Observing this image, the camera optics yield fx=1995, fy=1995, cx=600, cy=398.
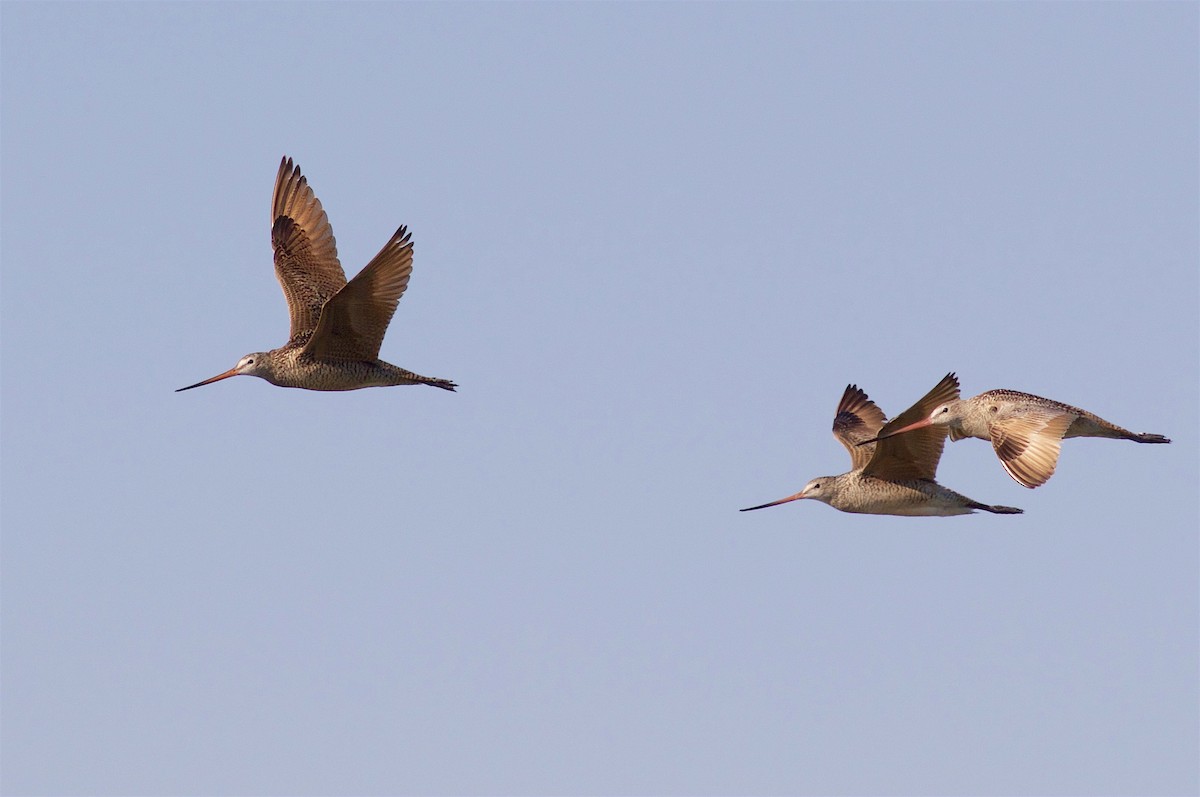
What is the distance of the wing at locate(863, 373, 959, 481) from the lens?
784 inches

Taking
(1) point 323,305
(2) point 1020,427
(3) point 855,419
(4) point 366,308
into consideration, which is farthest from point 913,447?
(1) point 323,305

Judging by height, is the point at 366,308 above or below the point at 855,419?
below

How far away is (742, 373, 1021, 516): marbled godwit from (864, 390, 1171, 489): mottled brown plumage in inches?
6.2

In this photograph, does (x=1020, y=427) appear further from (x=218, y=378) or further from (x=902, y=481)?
(x=218, y=378)

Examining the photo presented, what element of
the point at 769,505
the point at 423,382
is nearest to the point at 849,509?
the point at 769,505

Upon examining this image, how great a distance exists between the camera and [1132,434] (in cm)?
2114

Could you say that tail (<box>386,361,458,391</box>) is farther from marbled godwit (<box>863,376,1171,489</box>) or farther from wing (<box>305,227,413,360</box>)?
marbled godwit (<box>863,376,1171,489</box>)

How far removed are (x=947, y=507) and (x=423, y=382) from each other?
554 centimetres

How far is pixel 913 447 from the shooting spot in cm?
2041

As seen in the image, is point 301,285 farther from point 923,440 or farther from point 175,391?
point 923,440

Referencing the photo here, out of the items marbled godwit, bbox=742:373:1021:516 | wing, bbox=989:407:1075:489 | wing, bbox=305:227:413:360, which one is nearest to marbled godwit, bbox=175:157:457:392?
wing, bbox=305:227:413:360

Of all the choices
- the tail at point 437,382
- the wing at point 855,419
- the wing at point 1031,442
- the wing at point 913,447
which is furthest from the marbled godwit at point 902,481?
the tail at point 437,382

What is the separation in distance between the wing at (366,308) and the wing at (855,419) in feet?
18.9

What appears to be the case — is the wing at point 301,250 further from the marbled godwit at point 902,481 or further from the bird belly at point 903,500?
the bird belly at point 903,500
